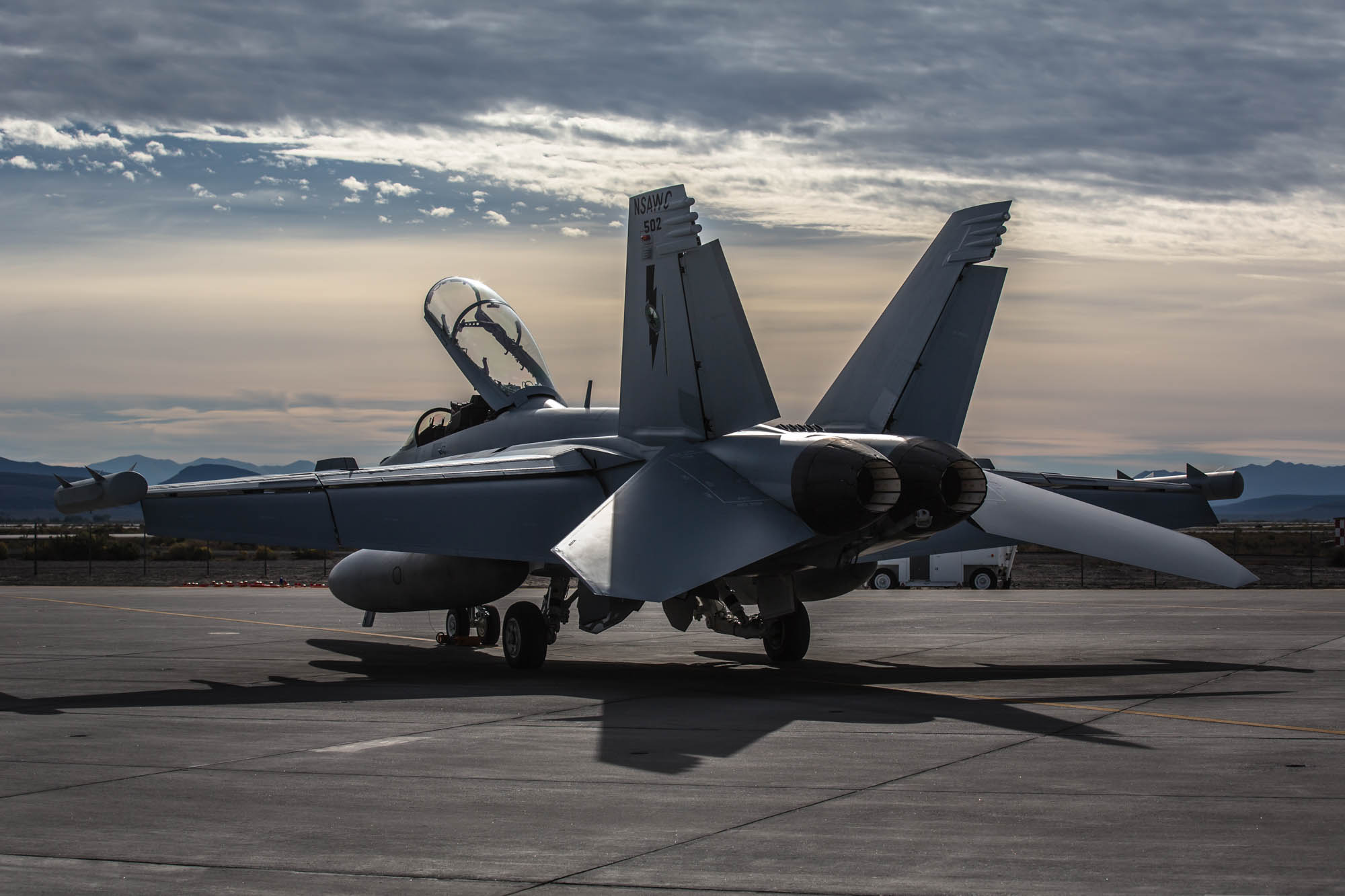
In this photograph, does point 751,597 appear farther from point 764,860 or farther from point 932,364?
point 764,860

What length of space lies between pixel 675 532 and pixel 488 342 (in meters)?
7.91

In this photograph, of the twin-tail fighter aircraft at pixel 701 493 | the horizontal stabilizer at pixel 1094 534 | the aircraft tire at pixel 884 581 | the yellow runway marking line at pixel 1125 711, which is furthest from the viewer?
the aircraft tire at pixel 884 581

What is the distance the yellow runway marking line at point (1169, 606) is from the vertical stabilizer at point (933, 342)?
1236cm

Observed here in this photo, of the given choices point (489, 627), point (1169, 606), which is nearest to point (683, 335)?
point (489, 627)

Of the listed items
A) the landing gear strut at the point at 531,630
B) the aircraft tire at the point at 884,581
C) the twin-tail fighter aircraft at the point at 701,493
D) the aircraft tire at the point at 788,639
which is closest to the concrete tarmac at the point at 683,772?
the aircraft tire at the point at 788,639

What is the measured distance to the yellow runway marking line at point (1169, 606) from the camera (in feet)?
79.0

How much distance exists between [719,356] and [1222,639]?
9705 millimetres

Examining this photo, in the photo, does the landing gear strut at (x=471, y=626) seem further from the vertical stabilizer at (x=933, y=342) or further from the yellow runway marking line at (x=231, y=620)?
the vertical stabilizer at (x=933, y=342)

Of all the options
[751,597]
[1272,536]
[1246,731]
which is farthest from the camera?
[1272,536]

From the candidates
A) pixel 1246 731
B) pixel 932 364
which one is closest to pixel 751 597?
pixel 932 364

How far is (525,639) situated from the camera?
49.3 feet

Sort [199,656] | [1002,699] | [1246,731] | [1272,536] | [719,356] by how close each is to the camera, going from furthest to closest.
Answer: [1272,536], [199,656], [719,356], [1002,699], [1246,731]

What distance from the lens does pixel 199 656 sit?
17.2 meters

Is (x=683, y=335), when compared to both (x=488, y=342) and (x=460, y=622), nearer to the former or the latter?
(x=488, y=342)
